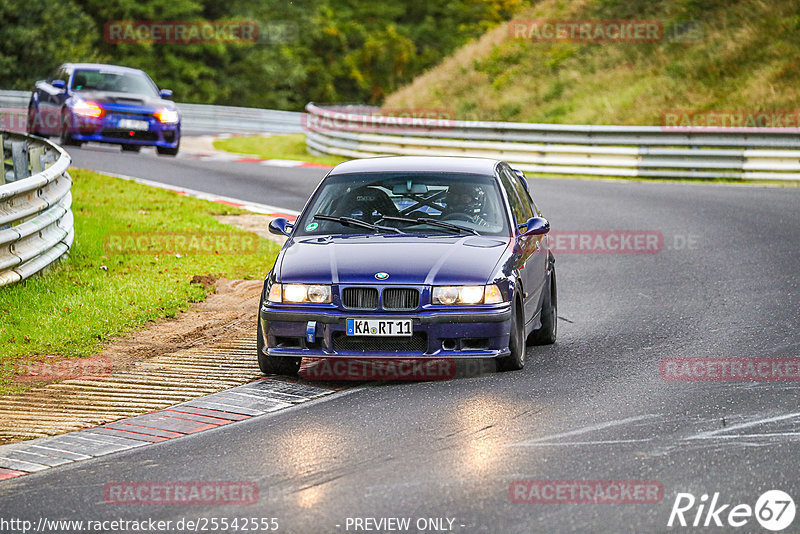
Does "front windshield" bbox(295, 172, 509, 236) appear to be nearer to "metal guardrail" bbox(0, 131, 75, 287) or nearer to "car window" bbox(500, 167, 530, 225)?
"car window" bbox(500, 167, 530, 225)

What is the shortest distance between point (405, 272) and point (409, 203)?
1.29 meters

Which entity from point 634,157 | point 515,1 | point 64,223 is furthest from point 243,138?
point 515,1

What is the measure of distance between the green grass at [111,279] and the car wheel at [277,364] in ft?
5.58

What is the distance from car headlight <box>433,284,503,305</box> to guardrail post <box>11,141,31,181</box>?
8722 mm

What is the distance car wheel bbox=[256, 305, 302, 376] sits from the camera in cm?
874

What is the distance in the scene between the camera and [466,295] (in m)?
8.40

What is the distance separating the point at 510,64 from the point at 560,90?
510cm

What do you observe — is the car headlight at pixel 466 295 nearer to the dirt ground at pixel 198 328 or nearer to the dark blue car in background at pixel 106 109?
the dirt ground at pixel 198 328

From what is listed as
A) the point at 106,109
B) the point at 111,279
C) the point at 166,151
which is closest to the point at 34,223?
the point at 111,279

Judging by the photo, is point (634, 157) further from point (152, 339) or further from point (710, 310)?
point (152, 339)

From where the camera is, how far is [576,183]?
23406 mm

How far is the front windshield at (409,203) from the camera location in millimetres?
9406

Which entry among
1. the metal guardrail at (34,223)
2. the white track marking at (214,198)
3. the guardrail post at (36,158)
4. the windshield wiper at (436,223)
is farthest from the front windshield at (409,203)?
the white track marking at (214,198)

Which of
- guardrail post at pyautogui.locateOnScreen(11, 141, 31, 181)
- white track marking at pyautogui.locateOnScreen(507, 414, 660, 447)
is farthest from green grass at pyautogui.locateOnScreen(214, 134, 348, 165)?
white track marking at pyautogui.locateOnScreen(507, 414, 660, 447)
